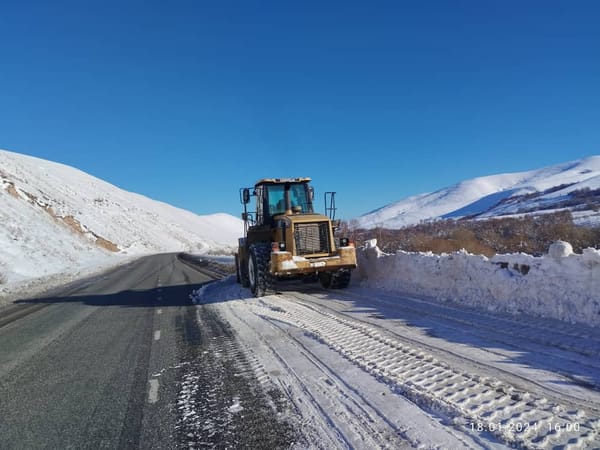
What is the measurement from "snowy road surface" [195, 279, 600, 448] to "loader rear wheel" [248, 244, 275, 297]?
10.4ft

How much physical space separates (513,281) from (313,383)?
4579 mm

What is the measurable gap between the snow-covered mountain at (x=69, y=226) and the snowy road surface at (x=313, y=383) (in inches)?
757

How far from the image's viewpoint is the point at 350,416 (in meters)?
3.76

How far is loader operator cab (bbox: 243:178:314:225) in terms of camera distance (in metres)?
12.3

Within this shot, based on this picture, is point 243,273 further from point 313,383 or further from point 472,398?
point 472,398

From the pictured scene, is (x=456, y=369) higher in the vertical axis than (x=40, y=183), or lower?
lower

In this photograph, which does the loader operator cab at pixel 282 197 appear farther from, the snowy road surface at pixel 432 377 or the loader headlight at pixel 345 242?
the snowy road surface at pixel 432 377

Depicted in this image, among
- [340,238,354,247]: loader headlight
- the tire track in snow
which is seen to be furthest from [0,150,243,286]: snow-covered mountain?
the tire track in snow

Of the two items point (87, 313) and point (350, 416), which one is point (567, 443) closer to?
point (350, 416)

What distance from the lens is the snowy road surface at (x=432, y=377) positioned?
3.34 m

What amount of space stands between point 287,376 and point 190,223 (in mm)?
127951

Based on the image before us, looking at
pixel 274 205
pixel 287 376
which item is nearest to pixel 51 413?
pixel 287 376

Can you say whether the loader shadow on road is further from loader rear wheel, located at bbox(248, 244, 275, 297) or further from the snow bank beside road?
the snow bank beside road

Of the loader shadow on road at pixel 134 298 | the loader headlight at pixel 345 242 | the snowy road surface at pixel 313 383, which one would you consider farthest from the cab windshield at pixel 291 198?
the snowy road surface at pixel 313 383
